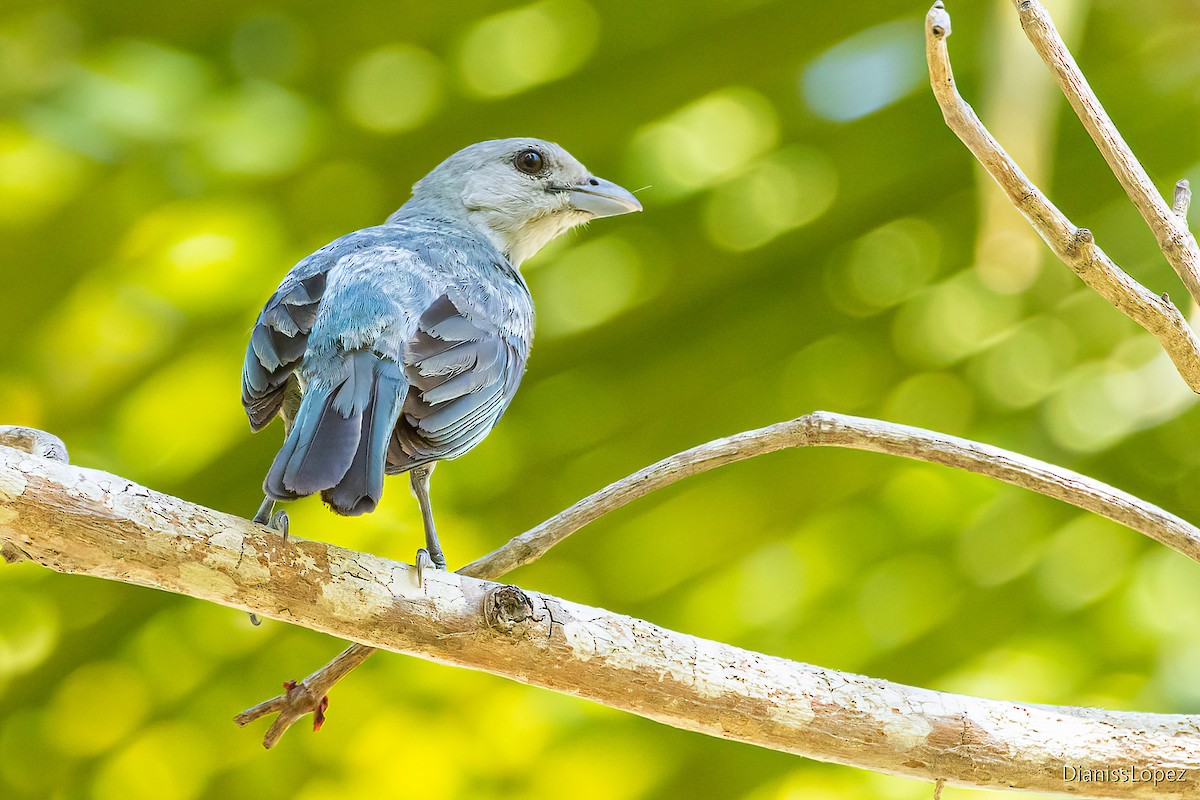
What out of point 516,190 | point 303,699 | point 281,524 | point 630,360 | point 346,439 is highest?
point 516,190

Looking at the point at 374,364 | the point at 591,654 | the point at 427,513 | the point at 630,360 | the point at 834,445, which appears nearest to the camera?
the point at 591,654

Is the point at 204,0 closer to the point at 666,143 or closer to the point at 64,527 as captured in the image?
the point at 666,143

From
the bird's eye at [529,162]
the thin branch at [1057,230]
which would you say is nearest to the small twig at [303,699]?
the thin branch at [1057,230]

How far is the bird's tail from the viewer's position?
1.89 metres

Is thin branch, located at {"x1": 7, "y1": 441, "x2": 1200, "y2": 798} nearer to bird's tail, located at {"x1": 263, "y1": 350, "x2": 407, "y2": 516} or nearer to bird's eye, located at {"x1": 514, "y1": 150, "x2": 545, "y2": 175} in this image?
bird's tail, located at {"x1": 263, "y1": 350, "x2": 407, "y2": 516}

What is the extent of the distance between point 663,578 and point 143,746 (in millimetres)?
1779

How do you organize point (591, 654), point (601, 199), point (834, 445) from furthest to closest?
point (601, 199), point (834, 445), point (591, 654)

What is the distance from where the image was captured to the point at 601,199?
3322mm

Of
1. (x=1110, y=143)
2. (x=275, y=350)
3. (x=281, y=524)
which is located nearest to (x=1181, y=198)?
(x=1110, y=143)

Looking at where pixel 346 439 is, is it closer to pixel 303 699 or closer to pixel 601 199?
pixel 303 699

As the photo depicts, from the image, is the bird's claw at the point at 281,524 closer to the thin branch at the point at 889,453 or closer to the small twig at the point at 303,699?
the small twig at the point at 303,699

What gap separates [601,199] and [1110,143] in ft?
5.87

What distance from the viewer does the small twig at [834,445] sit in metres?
2.00

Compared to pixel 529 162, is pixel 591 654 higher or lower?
lower
